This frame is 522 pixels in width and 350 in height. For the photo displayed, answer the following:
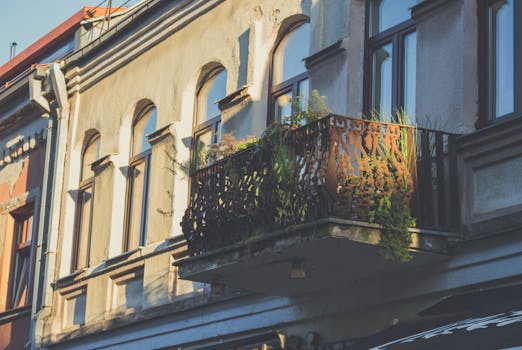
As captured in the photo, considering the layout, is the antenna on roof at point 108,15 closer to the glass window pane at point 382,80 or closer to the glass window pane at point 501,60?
the glass window pane at point 382,80

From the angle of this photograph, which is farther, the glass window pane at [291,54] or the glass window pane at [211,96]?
the glass window pane at [211,96]

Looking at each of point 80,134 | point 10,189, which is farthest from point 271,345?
point 10,189

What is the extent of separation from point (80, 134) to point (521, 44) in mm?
10266

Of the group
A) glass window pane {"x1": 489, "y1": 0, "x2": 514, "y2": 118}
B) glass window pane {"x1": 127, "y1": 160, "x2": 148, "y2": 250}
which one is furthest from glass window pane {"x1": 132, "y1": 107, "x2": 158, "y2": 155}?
glass window pane {"x1": 489, "y1": 0, "x2": 514, "y2": 118}

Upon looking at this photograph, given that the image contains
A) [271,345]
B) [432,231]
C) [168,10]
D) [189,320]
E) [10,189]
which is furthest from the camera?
[10,189]

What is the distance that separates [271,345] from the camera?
1343 centimetres

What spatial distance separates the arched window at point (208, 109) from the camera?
16375 mm

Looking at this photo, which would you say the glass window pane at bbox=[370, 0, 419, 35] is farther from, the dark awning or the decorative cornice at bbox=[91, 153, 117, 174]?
the decorative cornice at bbox=[91, 153, 117, 174]

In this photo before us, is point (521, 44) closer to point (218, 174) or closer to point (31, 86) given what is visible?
point (218, 174)

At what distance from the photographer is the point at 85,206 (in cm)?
1959

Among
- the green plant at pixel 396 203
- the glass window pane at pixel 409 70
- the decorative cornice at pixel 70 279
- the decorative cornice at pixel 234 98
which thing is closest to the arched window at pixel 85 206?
the decorative cornice at pixel 70 279

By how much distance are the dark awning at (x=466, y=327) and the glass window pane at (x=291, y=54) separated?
15.2 feet

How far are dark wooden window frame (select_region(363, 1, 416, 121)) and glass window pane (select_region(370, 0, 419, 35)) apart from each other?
0.06 meters

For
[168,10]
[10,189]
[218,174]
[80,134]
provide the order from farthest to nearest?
[10,189]
[80,134]
[168,10]
[218,174]
